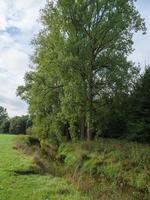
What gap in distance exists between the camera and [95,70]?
33344 mm

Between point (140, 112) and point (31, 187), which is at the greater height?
point (140, 112)

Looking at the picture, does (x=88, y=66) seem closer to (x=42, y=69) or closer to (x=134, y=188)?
(x=42, y=69)

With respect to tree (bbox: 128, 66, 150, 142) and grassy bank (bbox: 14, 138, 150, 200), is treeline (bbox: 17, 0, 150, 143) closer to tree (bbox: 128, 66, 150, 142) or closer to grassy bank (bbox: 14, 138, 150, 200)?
tree (bbox: 128, 66, 150, 142)

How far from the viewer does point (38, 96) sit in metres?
34.6

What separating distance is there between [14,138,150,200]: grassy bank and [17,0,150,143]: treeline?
4402mm

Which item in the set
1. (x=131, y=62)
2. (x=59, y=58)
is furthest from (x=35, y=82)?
(x=131, y=62)

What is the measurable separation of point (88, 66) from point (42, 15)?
8.39 m

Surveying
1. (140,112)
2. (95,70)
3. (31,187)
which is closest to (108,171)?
(31,187)

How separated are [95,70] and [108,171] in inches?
581

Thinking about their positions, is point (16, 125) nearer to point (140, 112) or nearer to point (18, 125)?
point (18, 125)

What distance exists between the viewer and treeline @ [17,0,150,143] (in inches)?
1213

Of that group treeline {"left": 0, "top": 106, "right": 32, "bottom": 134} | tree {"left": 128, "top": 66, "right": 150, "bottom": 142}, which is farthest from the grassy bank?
treeline {"left": 0, "top": 106, "right": 32, "bottom": 134}

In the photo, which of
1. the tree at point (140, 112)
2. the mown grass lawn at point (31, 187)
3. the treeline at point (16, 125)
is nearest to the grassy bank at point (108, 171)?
the mown grass lawn at point (31, 187)

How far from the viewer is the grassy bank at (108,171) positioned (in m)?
15.7
